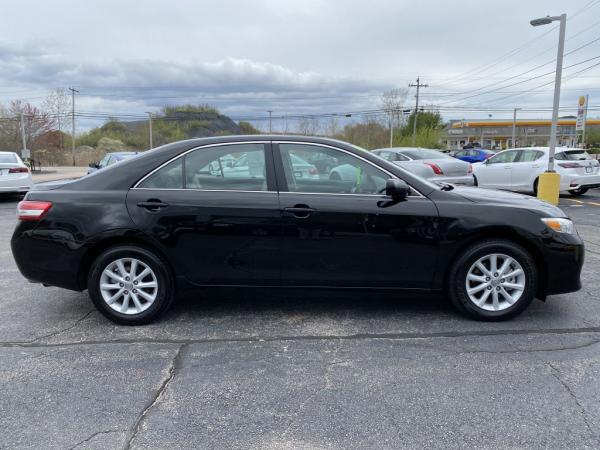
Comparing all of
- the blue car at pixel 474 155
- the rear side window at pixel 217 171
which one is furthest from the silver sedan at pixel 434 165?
the blue car at pixel 474 155

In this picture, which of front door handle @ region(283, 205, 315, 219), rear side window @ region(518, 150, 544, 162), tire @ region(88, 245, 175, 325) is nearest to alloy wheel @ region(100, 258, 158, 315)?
tire @ region(88, 245, 175, 325)

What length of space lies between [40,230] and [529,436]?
3.90m

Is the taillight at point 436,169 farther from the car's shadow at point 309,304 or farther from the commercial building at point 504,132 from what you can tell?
the commercial building at point 504,132

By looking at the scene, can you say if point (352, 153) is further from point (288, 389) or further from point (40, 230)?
point (40, 230)

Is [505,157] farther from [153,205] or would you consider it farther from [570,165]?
[153,205]

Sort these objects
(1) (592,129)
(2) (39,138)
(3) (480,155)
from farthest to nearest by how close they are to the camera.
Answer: (1) (592,129)
(2) (39,138)
(3) (480,155)

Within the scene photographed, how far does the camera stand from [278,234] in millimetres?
3965

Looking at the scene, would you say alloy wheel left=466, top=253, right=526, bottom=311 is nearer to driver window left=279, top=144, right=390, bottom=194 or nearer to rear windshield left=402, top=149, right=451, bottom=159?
driver window left=279, top=144, right=390, bottom=194

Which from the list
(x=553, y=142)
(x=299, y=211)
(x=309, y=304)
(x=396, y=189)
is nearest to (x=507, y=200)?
(x=396, y=189)

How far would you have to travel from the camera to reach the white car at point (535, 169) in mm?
12883

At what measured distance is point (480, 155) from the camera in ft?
109

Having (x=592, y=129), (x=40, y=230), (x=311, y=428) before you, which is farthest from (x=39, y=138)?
(x=592, y=129)

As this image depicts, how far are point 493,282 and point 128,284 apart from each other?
3084 mm

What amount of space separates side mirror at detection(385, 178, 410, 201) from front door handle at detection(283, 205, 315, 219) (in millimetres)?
643
